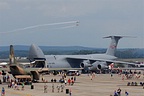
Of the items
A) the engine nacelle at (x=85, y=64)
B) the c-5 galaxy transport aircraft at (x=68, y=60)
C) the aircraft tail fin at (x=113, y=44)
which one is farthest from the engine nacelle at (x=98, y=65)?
the aircraft tail fin at (x=113, y=44)

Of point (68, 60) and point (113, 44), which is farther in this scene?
point (113, 44)

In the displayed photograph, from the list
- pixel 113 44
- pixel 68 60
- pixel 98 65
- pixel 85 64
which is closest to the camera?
pixel 98 65

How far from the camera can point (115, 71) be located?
118 meters

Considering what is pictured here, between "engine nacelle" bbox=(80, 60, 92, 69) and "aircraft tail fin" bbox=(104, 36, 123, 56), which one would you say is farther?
"aircraft tail fin" bbox=(104, 36, 123, 56)

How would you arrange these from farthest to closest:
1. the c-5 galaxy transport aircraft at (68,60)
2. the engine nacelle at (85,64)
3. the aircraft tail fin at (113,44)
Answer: the aircraft tail fin at (113,44) → the engine nacelle at (85,64) → the c-5 galaxy transport aircraft at (68,60)

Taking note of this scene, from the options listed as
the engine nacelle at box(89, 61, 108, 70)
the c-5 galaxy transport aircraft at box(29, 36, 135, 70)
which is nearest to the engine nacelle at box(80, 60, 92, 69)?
the c-5 galaxy transport aircraft at box(29, 36, 135, 70)

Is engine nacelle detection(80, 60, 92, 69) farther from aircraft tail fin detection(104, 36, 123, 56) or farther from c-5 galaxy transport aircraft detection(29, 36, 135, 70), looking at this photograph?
aircraft tail fin detection(104, 36, 123, 56)

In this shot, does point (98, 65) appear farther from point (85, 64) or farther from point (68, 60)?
point (68, 60)

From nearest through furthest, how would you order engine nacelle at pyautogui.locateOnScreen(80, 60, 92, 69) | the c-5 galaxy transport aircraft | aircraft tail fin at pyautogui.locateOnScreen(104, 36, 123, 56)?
the c-5 galaxy transport aircraft
engine nacelle at pyautogui.locateOnScreen(80, 60, 92, 69)
aircraft tail fin at pyautogui.locateOnScreen(104, 36, 123, 56)

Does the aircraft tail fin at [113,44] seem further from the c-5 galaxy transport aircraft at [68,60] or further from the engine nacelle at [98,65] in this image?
the engine nacelle at [98,65]

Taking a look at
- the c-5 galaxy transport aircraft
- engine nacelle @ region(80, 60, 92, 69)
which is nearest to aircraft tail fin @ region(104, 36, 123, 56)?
the c-5 galaxy transport aircraft

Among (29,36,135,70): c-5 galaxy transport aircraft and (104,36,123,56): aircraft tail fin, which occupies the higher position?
(104,36,123,56): aircraft tail fin

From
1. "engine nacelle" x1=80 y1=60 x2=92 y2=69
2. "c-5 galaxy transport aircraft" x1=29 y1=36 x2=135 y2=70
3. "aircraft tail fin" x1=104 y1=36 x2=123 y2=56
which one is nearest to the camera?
"c-5 galaxy transport aircraft" x1=29 y1=36 x2=135 y2=70

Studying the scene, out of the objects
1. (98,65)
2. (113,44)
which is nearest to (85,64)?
(98,65)
